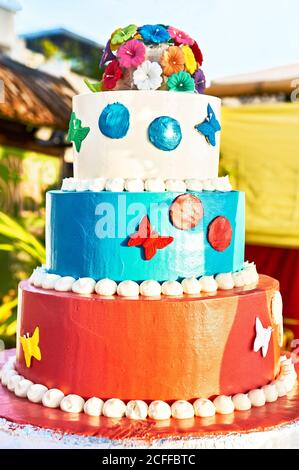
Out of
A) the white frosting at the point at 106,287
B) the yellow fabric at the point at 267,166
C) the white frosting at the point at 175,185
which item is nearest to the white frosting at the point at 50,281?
the white frosting at the point at 106,287

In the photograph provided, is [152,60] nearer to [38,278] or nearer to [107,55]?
[107,55]

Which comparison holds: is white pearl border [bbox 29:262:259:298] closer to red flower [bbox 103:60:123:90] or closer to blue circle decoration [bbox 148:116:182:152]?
blue circle decoration [bbox 148:116:182:152]

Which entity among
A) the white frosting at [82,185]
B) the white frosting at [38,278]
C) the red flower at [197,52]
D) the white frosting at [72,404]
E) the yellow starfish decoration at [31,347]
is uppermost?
the red flower at [197,52]

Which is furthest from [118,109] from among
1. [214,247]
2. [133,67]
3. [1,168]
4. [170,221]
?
[1,168]

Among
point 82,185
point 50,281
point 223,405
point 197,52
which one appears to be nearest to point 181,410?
point 223,405

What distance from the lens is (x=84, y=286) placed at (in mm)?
2602

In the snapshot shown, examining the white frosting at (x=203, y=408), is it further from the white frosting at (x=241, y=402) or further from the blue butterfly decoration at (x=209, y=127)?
the blue butterfly decoration at (x=209, y=127)

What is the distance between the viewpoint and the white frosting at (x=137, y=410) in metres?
2.45

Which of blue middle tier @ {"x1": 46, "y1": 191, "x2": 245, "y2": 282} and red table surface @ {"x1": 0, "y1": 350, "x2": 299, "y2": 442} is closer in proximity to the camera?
red table surface @ {"x1": 0, "y1": 350, "x2": 299, "y2": 442}

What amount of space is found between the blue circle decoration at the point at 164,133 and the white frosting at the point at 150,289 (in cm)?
59

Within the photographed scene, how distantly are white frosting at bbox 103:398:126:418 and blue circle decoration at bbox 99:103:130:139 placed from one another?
3.66 feet

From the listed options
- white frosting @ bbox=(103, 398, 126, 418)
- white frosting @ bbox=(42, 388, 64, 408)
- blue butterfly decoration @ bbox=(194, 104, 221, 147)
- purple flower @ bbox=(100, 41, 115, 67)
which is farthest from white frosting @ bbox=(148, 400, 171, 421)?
purple flower @ bbox=(100, 41, 115, 67)

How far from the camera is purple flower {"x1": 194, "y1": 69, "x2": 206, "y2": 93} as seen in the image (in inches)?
116

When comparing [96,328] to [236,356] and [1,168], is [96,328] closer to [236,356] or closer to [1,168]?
[236,356]
